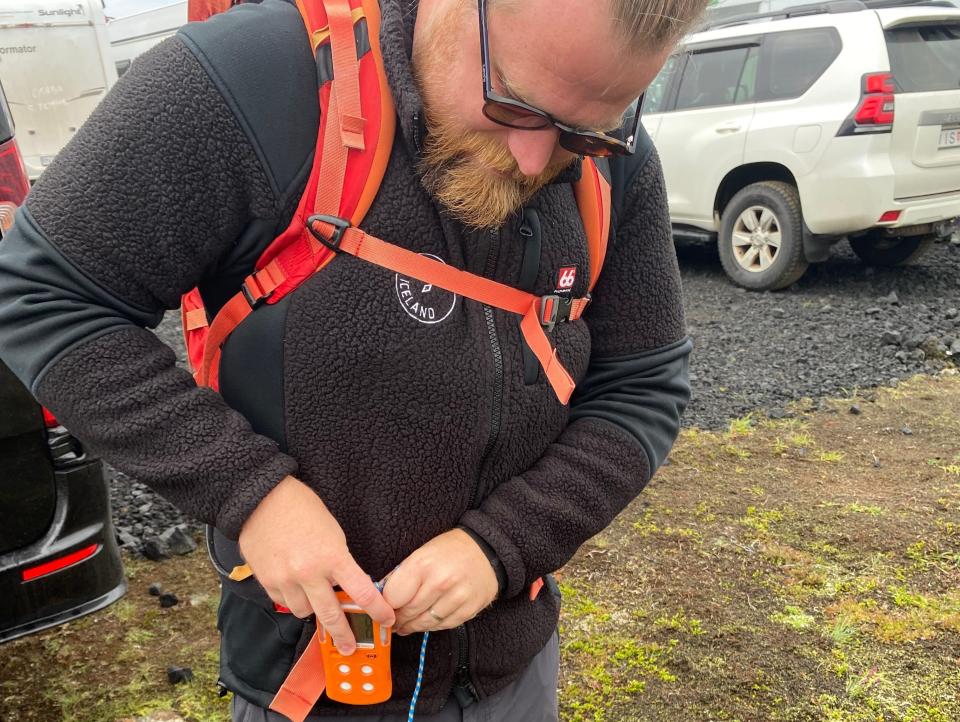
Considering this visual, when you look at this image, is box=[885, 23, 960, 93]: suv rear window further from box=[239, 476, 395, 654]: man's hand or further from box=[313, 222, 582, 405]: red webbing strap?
box=[239, 476, 395, 654]: man's hand

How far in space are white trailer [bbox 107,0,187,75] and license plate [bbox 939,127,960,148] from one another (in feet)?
39.9

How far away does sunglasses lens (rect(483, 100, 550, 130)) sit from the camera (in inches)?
44.6

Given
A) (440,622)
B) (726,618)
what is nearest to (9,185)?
(440,622)

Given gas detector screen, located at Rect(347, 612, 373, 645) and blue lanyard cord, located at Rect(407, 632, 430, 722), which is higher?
gas detector screen, located at Rect(347, 612, 373, 645)

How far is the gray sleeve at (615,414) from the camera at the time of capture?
131 cm

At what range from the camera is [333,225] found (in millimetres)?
1105

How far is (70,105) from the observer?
11.5 m

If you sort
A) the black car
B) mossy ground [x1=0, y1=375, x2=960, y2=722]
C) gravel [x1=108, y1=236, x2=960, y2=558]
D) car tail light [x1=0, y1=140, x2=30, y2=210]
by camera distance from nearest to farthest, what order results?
the black car → car tail light [x1=0, y1=140, x2=30, y2=210] → mossy ground [x1=0, y1=375, x2=960, y2=722] → gravel [x1=108, y1=236, x2=960, y2=558]

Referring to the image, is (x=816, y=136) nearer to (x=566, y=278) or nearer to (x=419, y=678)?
(x=566, y=278)

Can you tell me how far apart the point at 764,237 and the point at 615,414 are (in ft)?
20.8

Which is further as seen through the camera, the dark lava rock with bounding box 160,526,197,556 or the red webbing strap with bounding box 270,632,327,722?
the dark lava rock with bounding box 160,526,197,556

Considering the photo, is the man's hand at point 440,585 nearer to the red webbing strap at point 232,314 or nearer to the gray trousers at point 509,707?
the gray trousers at point 509,707

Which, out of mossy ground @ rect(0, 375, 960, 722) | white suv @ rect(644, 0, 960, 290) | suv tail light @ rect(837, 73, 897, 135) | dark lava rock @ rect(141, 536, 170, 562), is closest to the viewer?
mossy ground @ rect(0, 375, 960, 722)

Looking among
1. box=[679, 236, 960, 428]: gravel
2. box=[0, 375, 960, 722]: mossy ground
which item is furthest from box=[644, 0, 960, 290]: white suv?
box=[0, 375, 960, 722]: mossy ground
